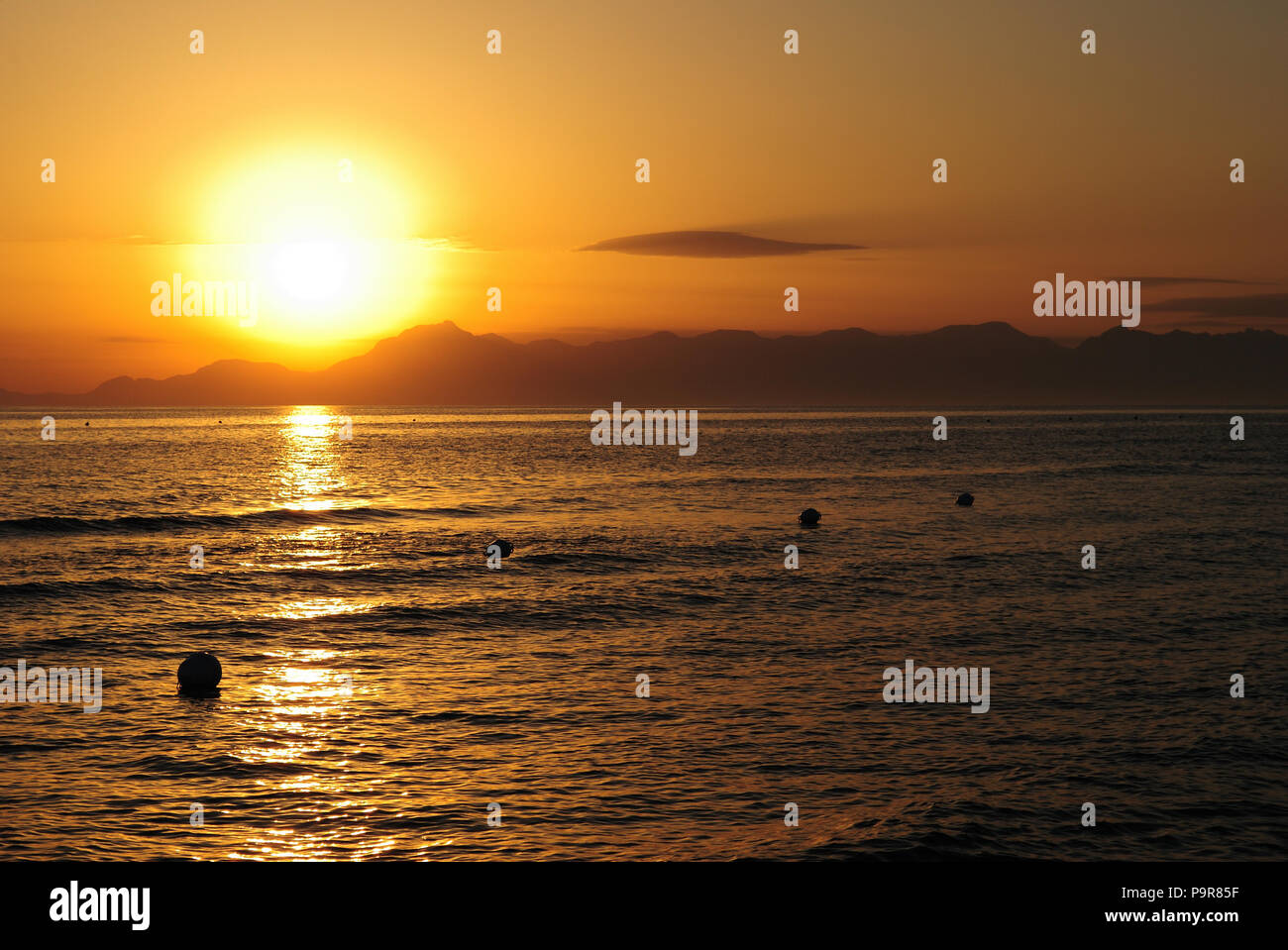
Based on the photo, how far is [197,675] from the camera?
23500 millimetres

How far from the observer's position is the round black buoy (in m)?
23.5

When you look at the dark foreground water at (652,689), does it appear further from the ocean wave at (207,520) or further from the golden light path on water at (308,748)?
the ocean wave at (207,520)

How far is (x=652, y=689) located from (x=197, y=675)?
10.3m

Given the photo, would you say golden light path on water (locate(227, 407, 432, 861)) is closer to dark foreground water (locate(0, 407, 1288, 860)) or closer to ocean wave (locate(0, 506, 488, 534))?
dark foreground water (locate(0, 407, 1288, 860))

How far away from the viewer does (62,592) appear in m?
37.9

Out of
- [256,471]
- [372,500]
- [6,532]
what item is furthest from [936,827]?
[256,471]

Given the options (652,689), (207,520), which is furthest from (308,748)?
(207,520)

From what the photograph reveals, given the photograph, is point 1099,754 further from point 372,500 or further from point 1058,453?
point 1058,453

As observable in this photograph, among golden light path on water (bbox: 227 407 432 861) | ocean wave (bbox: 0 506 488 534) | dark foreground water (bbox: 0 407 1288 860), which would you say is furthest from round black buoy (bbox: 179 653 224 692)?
ocean wave (bbox: 0 506 488 534)

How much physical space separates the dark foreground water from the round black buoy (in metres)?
0.41

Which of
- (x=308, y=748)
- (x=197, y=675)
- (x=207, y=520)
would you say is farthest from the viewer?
(x=207, y=520)

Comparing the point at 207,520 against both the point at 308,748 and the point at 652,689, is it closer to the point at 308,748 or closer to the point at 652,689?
the point at 652,689

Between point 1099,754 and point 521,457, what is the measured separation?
120823mm
